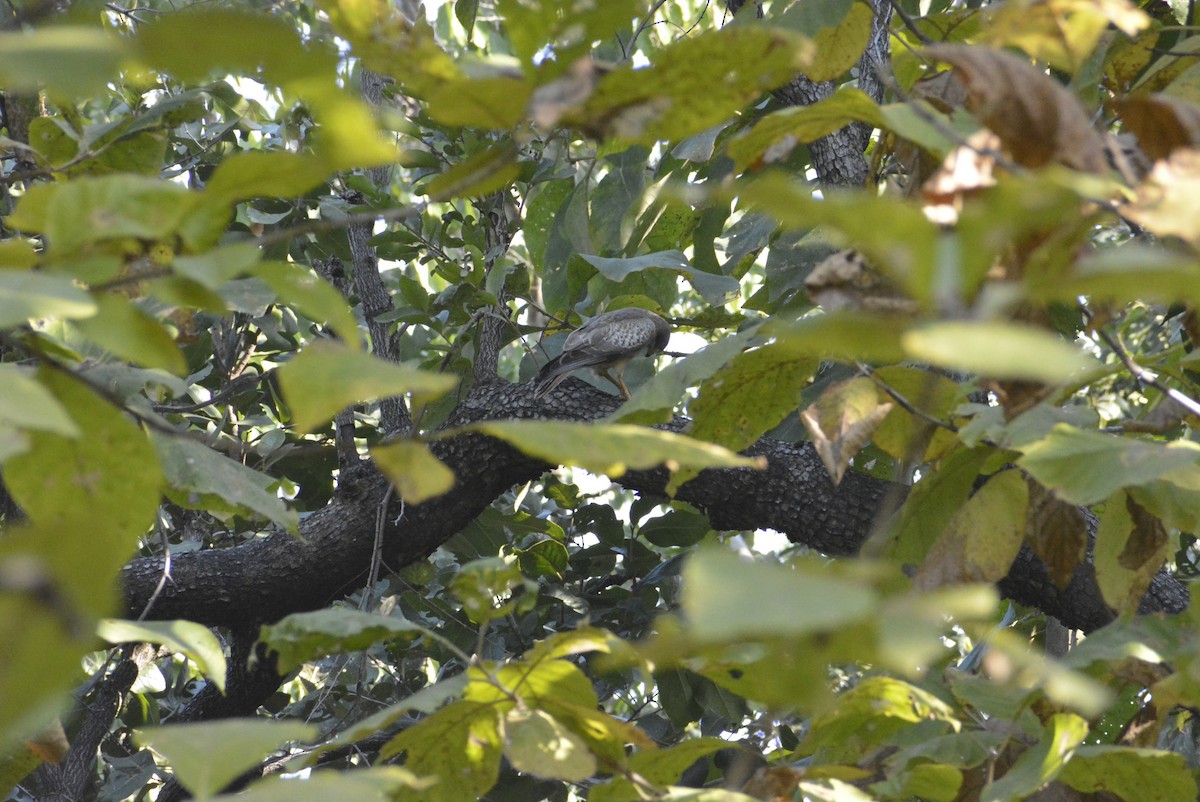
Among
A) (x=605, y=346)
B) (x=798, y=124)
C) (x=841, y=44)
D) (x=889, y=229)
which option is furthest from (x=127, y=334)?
(x=605, y=346)

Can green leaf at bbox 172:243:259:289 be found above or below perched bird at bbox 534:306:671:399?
above

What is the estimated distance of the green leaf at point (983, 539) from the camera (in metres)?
1.06

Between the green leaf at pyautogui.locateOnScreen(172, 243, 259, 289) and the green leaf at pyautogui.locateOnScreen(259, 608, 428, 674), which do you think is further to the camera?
the green leaf at pyautogui.locateOnScreen(259, 608, 428, 674)

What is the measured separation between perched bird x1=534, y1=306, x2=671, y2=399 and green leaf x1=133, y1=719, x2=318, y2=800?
8.24 ft

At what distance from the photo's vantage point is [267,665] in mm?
2793

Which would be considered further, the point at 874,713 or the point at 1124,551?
the point at 1124,551

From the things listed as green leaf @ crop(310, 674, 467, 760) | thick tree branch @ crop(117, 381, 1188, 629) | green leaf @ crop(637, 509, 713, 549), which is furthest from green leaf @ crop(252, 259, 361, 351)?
green leaf @ crop(637, 509, 713, 549)

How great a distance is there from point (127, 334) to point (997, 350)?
1.43 feet

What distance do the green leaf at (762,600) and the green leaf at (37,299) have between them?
327 millimetres

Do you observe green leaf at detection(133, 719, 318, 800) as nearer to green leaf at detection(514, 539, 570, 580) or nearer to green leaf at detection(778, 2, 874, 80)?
green leaf at detection(778, 2, 874, 80)

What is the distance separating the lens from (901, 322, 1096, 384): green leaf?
31 centimetres

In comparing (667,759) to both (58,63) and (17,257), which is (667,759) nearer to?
(17,257)

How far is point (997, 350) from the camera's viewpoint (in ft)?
1.03

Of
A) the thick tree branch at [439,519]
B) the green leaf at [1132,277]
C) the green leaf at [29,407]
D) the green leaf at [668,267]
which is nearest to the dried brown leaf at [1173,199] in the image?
the green leaf at [1132,277]
